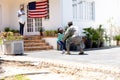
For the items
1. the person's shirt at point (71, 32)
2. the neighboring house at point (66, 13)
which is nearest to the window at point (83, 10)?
the neighboring house at point (66, 13)

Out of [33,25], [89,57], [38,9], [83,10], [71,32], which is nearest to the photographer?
[89,57]

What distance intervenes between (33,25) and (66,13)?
11.2 feet

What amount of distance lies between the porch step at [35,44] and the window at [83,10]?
9.79 feet

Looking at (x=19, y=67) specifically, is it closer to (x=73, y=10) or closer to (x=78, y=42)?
(x=78, y=42)

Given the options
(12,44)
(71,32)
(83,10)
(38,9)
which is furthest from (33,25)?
(71,32)

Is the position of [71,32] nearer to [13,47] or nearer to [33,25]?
[13,47]

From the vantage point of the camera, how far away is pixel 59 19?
72.0 ft

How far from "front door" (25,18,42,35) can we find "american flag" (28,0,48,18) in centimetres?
40

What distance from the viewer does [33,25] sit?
24594 millimetres

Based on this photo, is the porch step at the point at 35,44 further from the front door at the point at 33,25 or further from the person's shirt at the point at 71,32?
the person's shirt at the point at 71,32

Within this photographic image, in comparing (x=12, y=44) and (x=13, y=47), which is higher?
(x=12, y=44)

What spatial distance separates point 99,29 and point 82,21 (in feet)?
4.29

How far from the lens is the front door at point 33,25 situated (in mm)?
24156

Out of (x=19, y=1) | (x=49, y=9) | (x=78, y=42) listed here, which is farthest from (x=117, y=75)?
(x=19, y=1)
